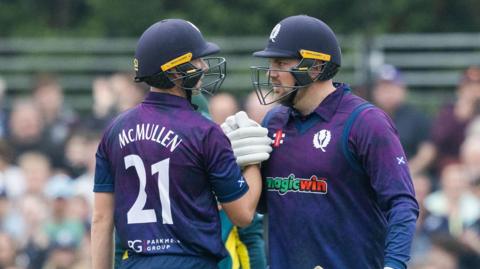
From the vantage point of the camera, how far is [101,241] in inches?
278

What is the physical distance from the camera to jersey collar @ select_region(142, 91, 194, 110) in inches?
273

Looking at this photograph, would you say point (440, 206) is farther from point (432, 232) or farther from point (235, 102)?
point (235, 102)

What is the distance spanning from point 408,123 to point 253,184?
603cm

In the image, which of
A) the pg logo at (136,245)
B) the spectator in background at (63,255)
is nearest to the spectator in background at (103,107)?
the spectator in background at (63,255)

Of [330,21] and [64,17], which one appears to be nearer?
[330,21]

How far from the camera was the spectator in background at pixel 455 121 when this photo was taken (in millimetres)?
12547

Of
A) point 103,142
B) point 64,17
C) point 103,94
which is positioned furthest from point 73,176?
point 103,142

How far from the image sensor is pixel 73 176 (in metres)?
14.3

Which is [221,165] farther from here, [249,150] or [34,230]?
A: [34,230]

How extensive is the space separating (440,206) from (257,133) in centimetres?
495

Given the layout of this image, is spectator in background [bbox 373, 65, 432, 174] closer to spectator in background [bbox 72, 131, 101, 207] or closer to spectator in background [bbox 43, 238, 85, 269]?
spectator in background [bbox 72, 131, 101, 207]

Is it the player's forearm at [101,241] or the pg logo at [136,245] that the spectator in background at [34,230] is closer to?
the player's forearm at [101,241]

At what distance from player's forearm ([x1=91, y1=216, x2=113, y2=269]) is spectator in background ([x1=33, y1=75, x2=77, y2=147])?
755 centimetres

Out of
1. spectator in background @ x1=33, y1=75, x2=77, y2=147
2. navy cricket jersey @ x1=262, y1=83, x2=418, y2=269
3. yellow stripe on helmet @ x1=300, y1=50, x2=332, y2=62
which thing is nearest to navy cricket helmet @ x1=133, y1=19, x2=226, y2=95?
yellow stripe on helmet @ x1=300, y1=50, x2=332, y2=62
